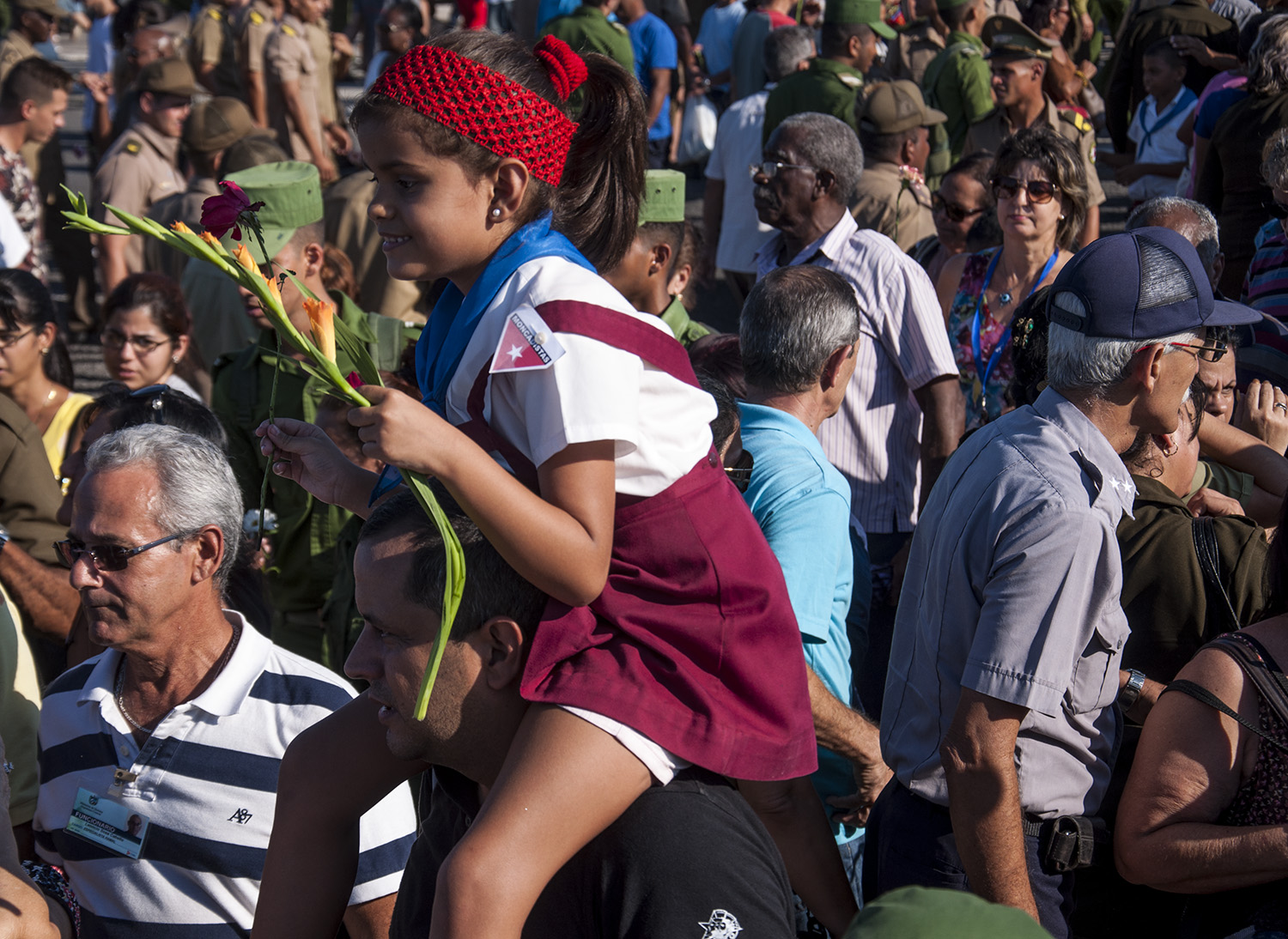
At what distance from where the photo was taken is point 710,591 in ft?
6.69

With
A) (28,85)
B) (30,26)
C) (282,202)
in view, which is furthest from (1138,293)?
(30,26)

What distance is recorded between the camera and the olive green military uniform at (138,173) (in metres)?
7.84

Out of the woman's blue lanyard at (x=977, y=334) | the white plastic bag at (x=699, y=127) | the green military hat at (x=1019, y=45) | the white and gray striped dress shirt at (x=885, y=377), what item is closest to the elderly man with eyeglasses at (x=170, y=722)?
the white and gray striped dress shirt at (x=885, y=377)

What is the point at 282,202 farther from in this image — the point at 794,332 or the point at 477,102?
the point at 477,102

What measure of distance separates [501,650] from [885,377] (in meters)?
3.05

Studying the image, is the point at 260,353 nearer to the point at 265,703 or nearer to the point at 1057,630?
the point at 265,703

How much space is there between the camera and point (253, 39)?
34.1 feet

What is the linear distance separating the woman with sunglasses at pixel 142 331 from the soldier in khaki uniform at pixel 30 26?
6.21 m

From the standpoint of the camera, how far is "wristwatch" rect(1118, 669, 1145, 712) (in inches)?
113

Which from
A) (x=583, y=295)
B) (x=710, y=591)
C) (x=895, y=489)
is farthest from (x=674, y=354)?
(x=895, y=489)

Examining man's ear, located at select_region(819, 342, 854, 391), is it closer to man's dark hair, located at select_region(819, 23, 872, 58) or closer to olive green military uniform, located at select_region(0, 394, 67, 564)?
olive green military uniform, located at select_region(0, 394, 67, 564)

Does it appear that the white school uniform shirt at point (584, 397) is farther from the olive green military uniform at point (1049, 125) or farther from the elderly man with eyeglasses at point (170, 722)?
the olive green military uniform at point (1049, 125)

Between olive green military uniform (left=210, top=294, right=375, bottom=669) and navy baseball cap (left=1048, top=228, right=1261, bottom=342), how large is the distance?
2629 millimetres

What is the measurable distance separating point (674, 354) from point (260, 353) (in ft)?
9.73
